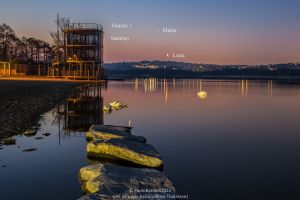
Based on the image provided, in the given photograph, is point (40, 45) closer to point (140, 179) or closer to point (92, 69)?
point (92, 69)

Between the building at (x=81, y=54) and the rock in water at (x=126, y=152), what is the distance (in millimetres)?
62339

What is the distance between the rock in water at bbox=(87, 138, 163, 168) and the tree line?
84700 mm

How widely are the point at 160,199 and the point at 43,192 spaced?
3691mm

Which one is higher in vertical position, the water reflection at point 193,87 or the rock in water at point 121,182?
the water reflection at point 193,87

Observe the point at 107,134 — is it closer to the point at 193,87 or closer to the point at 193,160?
the point at 193,160

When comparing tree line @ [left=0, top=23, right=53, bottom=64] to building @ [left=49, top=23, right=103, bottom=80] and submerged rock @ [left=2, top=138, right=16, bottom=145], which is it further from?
submerged rock @ [left=2, top=138, right=16, bottom=145]

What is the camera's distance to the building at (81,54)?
73.7m

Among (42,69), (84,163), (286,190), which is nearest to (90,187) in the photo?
(84,163)

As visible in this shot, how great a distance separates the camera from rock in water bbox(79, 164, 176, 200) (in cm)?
802

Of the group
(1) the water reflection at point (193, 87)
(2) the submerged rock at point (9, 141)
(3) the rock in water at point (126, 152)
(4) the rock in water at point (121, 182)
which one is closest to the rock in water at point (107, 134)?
(3) the rock in water at point (126, 152)

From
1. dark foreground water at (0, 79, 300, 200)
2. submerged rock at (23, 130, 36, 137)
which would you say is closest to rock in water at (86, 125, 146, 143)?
dark foreground water at (0, 79, 300, 200)

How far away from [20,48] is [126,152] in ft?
329

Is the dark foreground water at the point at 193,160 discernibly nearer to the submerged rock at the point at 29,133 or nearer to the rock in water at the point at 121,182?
the submerged rock at the point at 29,133

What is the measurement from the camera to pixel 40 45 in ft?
342
